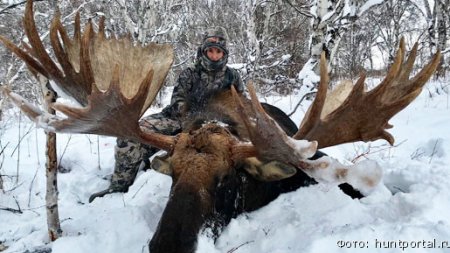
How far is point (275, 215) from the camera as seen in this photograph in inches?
123

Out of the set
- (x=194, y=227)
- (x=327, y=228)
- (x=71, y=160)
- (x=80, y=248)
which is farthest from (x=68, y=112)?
(x=71, y=160)

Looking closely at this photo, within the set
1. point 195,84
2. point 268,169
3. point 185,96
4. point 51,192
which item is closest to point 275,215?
point 268,169

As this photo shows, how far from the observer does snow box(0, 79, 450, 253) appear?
2.42m

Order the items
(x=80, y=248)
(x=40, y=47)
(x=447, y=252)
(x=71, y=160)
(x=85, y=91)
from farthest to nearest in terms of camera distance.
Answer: (x=71, y=160), (x=85, y=91), (x=40, y=47), (x=80, y=248), (x=447, y=252)

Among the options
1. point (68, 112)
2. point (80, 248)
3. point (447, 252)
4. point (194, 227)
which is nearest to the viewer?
point (447, 252)

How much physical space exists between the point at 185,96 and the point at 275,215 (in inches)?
92.2

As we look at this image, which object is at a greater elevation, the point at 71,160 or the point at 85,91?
the point at 85,91

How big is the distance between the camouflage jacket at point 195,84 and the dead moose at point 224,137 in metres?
1.40

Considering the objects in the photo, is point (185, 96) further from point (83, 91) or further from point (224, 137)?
point (224, 137)

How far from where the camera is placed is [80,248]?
2645 mm

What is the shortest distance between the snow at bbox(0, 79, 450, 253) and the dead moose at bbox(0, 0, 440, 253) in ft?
0.61

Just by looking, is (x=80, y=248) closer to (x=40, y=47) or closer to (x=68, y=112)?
(x=68, y=112)

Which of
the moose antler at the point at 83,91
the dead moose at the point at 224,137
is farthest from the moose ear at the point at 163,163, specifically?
the moose antler at the point at 83,91

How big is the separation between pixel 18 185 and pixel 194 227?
2.30 metres
